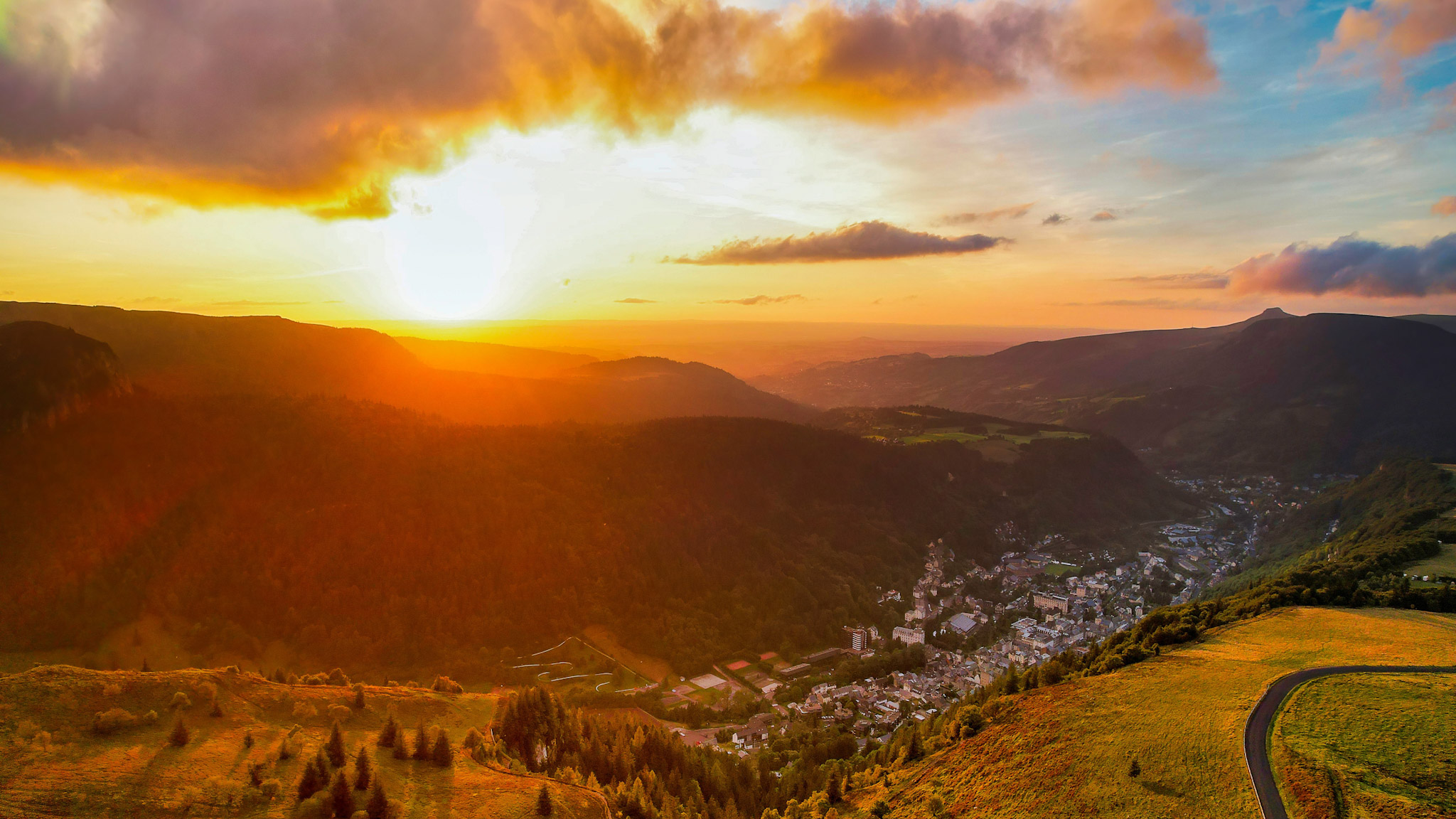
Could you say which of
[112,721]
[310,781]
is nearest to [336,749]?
[310,781]

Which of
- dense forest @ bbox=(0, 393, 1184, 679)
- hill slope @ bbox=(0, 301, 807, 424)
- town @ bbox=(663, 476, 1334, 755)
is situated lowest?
town @ bbox=(663, 476, 1334, 755)

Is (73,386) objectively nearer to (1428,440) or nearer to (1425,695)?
(1425,695)

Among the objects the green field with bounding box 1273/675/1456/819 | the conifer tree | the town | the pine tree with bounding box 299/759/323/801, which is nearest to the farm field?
the green field with bounding box 1273/675/1456/819

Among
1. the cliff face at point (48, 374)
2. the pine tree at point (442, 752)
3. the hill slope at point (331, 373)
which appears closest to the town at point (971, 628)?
the pine tree at point (442, 752)

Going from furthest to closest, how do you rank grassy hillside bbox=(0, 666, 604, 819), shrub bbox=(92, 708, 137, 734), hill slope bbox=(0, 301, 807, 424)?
hill slope bbox=(0, 301, 807, 424), shrub bbox=(92, 708, 137, 734), grassy hillside bbox=(0, 666, 604, 819)

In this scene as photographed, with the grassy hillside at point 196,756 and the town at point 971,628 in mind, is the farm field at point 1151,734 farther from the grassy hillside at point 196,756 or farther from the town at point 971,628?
the grassy hillside at point 196,756

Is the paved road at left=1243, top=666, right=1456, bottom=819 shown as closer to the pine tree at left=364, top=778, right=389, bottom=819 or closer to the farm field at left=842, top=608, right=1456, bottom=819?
the farm field at left=842, top=608, right=1456, bottom=819

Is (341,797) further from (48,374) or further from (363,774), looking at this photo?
(48,374)
